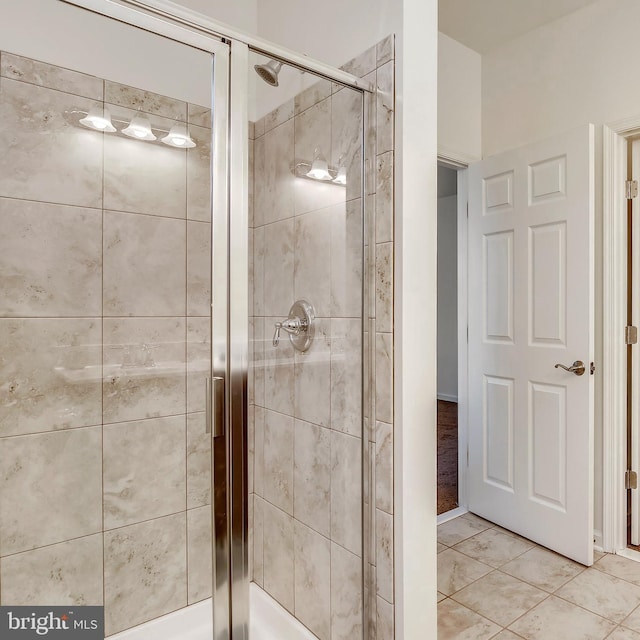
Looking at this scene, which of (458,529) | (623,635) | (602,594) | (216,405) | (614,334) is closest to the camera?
(216,405)

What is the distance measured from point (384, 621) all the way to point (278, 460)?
0.60 metres

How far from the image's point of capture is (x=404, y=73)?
4.49 ft

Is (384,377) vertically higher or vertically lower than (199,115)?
lower

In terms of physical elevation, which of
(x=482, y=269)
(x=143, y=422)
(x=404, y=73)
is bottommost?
(x=143, y=422)

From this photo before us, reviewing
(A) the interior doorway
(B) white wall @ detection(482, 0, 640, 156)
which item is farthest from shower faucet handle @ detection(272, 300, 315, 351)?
(A) the interior doorway

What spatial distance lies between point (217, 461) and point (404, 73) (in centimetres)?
123

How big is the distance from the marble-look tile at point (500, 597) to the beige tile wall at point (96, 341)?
1.21 metres

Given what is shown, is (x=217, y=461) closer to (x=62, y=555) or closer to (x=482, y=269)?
(x=62, y=555)

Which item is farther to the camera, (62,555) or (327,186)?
(327,186)

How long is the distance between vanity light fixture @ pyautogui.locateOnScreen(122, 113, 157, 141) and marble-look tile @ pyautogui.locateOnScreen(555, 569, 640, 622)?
236 cm

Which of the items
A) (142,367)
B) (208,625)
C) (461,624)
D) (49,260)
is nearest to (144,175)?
(49,260)

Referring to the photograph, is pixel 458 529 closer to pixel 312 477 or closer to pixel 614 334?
pixel 614 334

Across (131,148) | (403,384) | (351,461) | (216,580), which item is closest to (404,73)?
(131,148)

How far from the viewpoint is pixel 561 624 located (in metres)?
1.79
